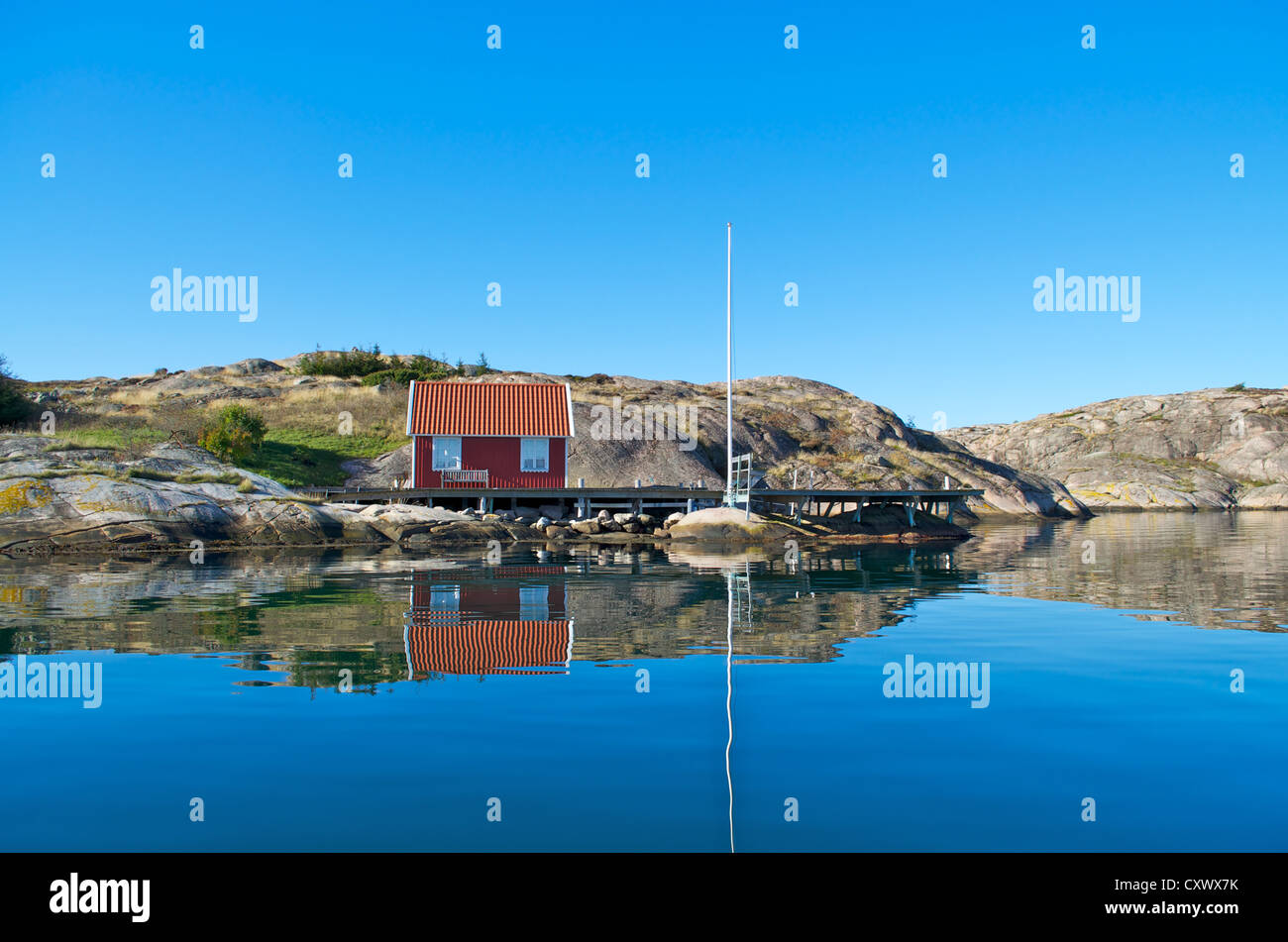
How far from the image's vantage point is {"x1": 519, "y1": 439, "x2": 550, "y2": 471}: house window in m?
44.8

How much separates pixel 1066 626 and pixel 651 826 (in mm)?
10394

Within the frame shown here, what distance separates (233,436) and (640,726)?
40662 millimetres

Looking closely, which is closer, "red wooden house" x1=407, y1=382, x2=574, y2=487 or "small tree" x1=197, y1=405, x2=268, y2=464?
"small tree" x1=197, y1=405, x2=268, y2=464

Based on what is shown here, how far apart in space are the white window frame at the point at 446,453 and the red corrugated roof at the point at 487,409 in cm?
30

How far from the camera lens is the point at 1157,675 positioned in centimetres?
1024

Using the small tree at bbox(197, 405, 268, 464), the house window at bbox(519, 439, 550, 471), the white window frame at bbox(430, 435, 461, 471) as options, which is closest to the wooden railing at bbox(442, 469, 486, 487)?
the white window frame at bbox(430, 435, 461, 471)

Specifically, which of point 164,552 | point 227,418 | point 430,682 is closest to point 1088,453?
point 227,418

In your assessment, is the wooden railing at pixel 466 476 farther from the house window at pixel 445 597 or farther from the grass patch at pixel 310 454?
the house window at pixel 445 597

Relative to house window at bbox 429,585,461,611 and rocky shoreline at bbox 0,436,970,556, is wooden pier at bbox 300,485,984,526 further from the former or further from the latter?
house window at bbox 429,585,461,611

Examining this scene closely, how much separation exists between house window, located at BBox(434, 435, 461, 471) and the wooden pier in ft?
4.76

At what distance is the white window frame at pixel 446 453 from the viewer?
144 feet

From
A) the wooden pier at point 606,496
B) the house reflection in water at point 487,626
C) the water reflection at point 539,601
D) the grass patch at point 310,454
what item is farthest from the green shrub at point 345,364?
the house reflection in water at point 487,626

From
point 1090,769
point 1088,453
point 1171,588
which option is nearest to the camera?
point 1090,769
